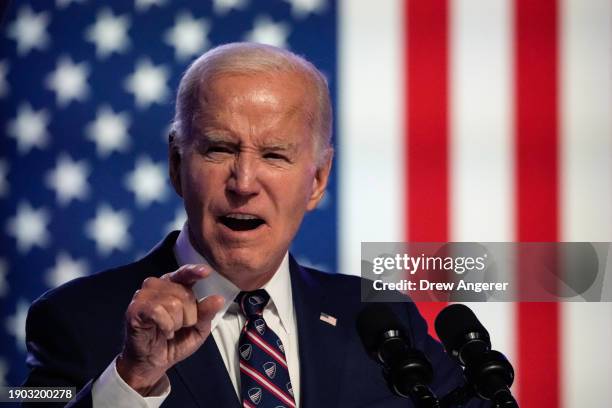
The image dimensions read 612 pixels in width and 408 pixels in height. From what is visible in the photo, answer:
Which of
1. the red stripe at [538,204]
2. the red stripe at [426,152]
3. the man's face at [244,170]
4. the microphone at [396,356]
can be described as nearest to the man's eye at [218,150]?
the man's face at [244,170]

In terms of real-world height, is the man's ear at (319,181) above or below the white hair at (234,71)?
below

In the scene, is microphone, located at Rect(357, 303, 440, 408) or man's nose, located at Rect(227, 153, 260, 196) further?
man's nose, located at Rect(227, 153, 260, 196)

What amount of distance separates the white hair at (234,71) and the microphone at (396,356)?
567 mm

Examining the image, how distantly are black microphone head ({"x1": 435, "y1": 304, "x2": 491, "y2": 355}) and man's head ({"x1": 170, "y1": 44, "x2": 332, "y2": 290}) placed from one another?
17.3 inches

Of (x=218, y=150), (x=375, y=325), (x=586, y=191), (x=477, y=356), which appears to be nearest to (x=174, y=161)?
(x=218, y=150)

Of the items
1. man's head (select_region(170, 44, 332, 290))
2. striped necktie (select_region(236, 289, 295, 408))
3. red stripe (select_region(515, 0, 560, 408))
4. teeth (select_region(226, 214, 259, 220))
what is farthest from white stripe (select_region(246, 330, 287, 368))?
red stripe (select_region(515, 0, 560, 408))

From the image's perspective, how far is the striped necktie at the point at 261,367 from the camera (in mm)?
1525

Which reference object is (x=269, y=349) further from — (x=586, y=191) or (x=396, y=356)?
(x=586, y=191)

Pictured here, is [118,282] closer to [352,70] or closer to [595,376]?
[352,70]

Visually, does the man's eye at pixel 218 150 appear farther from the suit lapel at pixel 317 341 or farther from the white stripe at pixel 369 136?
the white stripe at pixel 369 136

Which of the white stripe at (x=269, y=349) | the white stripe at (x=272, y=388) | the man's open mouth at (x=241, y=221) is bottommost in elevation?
the white stripe at (x=272, y=388)

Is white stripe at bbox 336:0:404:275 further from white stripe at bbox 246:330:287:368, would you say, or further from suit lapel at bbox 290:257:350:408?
white stripe at bbox 246:330:287:368

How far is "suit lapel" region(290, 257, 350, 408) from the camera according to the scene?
1.60 meters

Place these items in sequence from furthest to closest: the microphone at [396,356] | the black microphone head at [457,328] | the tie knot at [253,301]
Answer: the tie knot at [253,301] → the black microphone head at [457,328] → the microphone at [396,356]
